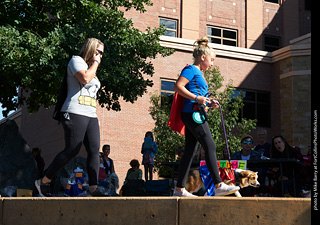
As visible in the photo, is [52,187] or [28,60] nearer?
[52,187]

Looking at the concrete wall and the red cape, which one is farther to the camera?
the red cape

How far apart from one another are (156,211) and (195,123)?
55.4 inches

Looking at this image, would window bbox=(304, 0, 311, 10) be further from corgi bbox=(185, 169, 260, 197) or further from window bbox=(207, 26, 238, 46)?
corgi bbox=(185, 169, 260, 197)

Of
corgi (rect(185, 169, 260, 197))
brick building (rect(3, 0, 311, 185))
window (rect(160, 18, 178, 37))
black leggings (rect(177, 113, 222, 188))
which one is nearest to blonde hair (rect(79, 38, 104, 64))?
black leggings (rect(177, 113, 222, 188))

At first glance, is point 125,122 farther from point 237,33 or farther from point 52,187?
point 52,187

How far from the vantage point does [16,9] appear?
17.3m

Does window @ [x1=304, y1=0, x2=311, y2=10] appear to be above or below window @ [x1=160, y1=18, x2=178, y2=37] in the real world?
above

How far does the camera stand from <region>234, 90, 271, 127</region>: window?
29531 mm

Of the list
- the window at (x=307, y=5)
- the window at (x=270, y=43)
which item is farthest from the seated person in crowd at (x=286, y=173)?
the window at (x=307, y=5)

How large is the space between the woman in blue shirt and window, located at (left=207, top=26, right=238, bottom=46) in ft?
83.8

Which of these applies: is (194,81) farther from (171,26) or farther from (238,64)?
(171,26)

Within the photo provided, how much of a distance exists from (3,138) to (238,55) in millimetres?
17679

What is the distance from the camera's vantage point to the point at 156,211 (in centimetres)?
471

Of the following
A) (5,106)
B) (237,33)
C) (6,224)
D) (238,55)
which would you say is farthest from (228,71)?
(6,224)
